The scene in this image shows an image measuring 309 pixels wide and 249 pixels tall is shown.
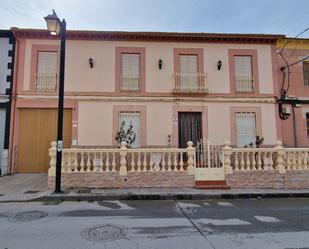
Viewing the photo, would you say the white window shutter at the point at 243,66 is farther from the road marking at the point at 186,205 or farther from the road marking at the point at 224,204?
the road marking at the point at 186,205

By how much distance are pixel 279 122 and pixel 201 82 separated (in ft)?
14.7

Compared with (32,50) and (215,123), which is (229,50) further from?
(32,50)

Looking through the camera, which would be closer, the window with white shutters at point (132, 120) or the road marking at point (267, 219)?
the road marking at point (267, 219)

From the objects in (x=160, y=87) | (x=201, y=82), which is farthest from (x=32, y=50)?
(x=201, y=82)

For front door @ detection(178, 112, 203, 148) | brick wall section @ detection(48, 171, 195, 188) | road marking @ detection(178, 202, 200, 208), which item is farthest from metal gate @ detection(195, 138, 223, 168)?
front door @ detection(178, 112, 203, 148)

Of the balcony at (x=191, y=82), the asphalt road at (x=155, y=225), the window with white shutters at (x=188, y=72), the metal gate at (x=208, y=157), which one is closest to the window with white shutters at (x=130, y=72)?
the balcony at (x=191, y=82)

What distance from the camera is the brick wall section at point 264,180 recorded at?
8086mm

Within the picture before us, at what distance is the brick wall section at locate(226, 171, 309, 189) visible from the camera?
809 centimetres

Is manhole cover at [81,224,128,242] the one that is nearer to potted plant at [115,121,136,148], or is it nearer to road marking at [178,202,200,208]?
road marking at [178,202,200,208]

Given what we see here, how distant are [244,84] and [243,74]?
0.53 metres

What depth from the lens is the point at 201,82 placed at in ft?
38.6

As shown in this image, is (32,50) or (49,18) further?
(32,50)

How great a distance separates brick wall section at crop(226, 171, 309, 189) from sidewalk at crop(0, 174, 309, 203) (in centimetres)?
33

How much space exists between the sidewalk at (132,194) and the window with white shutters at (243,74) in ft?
19.3
